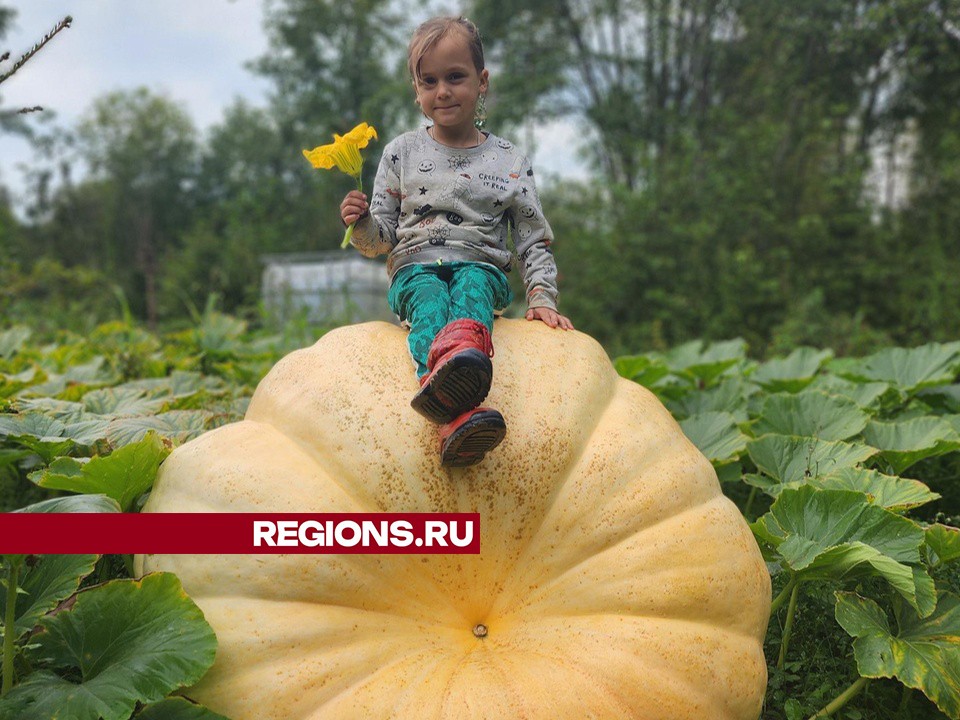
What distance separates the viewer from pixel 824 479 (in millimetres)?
2115

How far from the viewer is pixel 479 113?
7.30 feet

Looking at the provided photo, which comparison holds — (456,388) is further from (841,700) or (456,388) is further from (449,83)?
(841,700)

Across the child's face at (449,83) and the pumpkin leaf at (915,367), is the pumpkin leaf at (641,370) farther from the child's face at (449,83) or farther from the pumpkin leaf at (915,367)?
the child's face at (449,83)

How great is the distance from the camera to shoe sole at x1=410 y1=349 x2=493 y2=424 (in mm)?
1566

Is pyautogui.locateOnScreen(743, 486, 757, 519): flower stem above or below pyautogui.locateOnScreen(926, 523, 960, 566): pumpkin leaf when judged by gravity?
below

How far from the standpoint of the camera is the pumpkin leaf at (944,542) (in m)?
1.84

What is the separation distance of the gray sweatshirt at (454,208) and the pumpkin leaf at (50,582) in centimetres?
100

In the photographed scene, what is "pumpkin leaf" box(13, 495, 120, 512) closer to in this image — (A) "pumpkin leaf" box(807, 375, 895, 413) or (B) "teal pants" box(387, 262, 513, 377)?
(B) "teal pants" box(387, 262, 513, 377)

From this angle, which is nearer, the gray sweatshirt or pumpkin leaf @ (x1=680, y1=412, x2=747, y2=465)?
the gray sweatshirt

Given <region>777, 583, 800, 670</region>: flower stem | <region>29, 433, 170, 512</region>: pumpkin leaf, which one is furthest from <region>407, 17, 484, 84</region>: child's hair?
<region>777, 583, 800, 670</region>: flower stem

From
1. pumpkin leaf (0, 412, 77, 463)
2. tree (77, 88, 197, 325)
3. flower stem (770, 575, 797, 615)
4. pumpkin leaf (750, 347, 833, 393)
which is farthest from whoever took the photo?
tree (77, 88, 197, 325)

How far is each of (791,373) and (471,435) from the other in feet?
8.85

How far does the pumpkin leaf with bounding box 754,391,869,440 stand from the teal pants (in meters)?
1.11

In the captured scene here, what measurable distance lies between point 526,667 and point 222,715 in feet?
1.80
